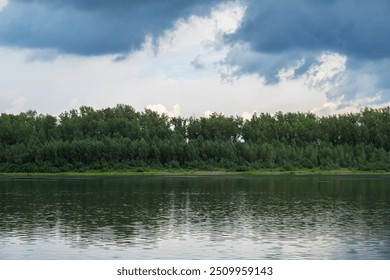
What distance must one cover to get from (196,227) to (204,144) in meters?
129

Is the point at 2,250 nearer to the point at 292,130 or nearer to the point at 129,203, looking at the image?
the point at 129,203

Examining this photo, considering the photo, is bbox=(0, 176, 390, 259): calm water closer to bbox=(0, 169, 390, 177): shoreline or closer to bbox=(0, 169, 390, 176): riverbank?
bbox=(0, 169, 390, 177): shoreline

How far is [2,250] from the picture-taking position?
3969cm

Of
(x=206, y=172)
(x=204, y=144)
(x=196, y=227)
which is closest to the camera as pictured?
(x=196, y=227)

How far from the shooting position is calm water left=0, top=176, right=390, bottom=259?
39250mm

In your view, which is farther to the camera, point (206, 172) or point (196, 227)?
point (206, 172)

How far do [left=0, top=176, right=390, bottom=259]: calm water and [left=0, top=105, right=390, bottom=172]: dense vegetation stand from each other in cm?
9453

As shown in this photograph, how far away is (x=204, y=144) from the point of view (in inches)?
7072

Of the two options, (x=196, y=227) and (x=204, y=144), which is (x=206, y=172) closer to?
(x=204, y=144)

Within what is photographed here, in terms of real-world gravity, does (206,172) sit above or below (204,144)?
below

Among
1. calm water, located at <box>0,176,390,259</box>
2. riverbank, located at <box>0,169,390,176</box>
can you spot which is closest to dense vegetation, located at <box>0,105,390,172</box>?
riverbank, located at <box>0,169,390,176</box>

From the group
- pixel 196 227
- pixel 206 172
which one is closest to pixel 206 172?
pixel 206 172

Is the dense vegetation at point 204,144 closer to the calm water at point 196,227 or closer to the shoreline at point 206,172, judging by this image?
the shoreline at point 206,172

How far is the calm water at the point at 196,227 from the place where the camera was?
3925cm
